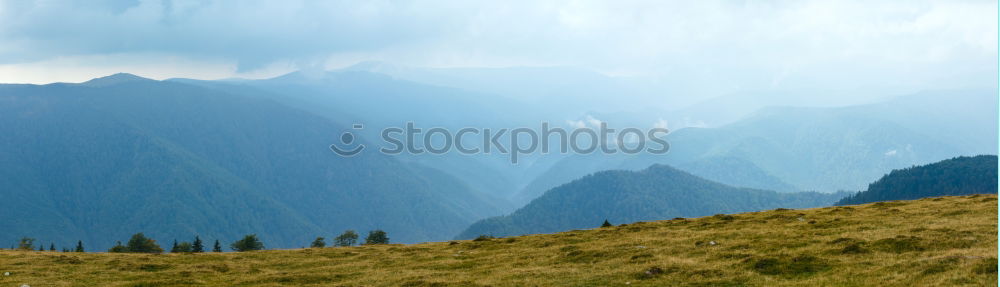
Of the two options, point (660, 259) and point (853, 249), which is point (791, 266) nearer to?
point (853, 249)

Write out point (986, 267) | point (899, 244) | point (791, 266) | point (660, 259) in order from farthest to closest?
point (660, 259), point (899, 244), point (791, 266), point (986, 267)

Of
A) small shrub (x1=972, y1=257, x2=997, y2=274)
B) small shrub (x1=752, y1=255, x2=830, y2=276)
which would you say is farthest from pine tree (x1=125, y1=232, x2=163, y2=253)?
small shrub (x1=972, y1=257, x2=997, y2=274)

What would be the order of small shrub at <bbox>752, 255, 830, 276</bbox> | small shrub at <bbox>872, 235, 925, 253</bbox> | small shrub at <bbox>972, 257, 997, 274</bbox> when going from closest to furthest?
small shrub at <bbox>972, 257, 997, 274</bbox>, small shrub at <bbox>752, 255, 830, 276</bbox>, small shrub at <bbox>872, 235, 925, 253</bbox>

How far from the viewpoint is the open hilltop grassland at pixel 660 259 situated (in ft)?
107

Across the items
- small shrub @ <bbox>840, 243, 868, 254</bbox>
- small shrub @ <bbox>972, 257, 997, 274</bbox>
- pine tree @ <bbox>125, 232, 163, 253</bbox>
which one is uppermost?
pine tree @ <bbox>125, 232, 163, 253</bbox>

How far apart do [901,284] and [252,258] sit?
41755 millimetres

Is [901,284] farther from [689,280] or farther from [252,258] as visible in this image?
[252,258]

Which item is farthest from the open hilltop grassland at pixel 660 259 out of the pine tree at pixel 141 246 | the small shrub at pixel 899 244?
the pine tree at pixel 141 246

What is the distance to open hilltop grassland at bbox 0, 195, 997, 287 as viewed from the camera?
32.7 metres

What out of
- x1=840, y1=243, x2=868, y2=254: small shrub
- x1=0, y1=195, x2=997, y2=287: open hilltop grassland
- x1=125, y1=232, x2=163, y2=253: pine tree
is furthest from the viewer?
x1=125, y1=232, x2=163, y2=253: pine tree

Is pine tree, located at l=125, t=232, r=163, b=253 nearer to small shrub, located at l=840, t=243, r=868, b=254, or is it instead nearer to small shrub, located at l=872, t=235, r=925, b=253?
small shrub, located at l=840, t=243, r=868, b=254

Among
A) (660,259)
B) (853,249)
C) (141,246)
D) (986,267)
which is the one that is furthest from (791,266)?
(141,246)

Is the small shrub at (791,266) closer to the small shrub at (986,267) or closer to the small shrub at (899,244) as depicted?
the small shrub at (899,244)

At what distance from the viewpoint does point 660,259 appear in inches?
1560
